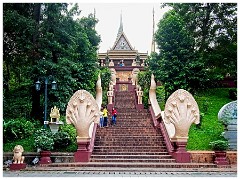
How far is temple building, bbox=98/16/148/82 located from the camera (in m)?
39.6

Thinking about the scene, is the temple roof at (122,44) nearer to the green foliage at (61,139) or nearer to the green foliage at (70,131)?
the green foliage at (70,131)

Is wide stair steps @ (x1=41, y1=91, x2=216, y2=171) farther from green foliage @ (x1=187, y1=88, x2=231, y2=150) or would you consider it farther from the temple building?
the temple building

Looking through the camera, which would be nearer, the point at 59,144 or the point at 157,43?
the point at 59,144

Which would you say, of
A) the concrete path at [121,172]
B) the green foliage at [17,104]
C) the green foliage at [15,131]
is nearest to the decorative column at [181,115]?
the concrete path at [121,172]

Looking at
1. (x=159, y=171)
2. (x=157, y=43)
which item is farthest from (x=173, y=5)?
(x=159, y=171)

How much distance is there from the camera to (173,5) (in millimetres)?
26328

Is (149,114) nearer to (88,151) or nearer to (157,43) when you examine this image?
(157,43)

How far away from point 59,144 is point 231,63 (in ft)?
43.8

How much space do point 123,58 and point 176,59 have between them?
70.0 feet

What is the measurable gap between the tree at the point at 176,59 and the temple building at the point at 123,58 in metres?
16.5

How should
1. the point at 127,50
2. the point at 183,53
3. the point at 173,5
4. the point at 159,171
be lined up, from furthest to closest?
the point at 127,50 → the point at 173,5 → the point at 183,53 → the point at 159,171

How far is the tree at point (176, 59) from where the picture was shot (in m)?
Result: 21.7

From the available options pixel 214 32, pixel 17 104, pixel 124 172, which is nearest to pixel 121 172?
pixel 124 172

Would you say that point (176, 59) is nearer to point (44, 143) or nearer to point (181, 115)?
point (181, 115)
